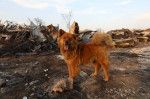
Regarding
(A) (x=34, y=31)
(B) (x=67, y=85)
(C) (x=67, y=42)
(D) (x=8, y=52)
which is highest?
(A) (x=34, y=31)

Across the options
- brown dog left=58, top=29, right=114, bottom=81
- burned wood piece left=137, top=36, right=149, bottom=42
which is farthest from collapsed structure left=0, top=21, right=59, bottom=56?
burned wood piece left=137, top=36, right=149, bottom=42

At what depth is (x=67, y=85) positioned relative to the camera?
359 cm

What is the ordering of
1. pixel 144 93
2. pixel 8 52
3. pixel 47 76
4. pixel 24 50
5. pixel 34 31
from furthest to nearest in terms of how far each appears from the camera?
1. pixel 34 31
2. pixel 24 50
3. pixel 8 52
4. pixel 47 76
5. pixel 144 93

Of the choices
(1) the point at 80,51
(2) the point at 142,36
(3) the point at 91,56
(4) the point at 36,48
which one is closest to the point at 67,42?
(1) the point at 80,51

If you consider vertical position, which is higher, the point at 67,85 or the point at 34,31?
the point at 34,31

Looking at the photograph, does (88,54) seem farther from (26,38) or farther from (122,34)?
(122,34)

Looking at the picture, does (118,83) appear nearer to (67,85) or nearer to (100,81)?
(100,81)

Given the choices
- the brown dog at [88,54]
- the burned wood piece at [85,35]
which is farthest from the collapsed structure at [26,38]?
the brown dog at [88,54]

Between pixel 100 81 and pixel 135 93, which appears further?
pixel 100 81

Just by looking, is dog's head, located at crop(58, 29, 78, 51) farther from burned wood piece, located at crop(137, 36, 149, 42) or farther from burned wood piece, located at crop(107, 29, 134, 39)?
burned wood piece, located at crop(137, 36, 149, 42)

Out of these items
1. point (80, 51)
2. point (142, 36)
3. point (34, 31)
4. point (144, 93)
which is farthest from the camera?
point (142, 36)

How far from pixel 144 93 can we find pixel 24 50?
30.9 feet

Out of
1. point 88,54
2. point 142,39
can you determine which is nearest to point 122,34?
point 142,39

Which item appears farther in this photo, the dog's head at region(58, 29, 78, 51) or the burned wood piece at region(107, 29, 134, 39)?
the burned wood piece at region(107, 29, 134, 39)
